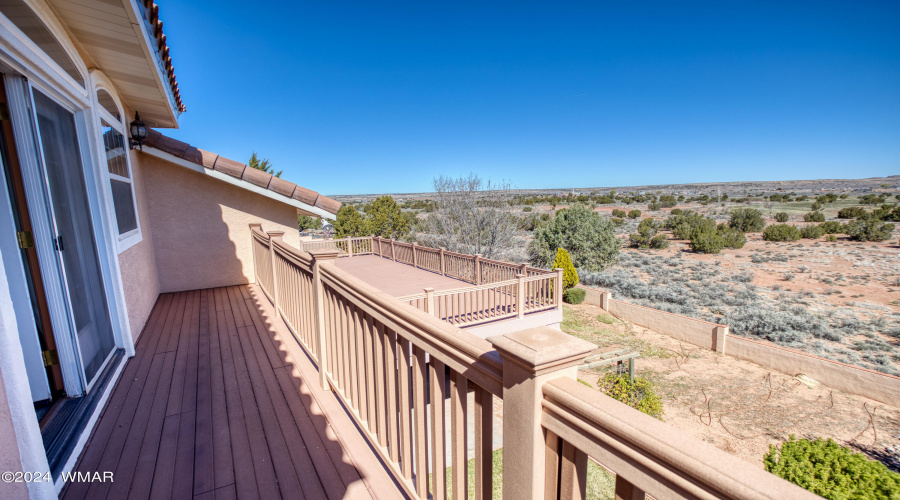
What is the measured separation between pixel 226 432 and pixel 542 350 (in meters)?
2.63

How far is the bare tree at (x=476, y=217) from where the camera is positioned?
17266 millimetres

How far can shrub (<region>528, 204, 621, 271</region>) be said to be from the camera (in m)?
17.9

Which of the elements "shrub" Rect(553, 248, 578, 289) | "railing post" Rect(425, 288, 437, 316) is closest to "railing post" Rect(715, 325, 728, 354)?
"shrub" Rect(553, 248, 578, 289)

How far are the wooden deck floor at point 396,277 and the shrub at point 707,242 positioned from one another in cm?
1987

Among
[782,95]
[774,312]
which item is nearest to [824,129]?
[782,95]

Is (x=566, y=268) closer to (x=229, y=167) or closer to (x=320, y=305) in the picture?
(x=229, y=167)

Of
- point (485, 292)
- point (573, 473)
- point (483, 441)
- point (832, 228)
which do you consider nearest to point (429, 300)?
point (485, 292)

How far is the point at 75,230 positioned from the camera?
115 inches

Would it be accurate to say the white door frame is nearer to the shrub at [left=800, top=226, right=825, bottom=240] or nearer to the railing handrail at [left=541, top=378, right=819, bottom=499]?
the railing handrail at [left=541, top=378, right=819, bottom=499]

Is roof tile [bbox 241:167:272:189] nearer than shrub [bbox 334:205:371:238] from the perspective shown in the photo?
Yes

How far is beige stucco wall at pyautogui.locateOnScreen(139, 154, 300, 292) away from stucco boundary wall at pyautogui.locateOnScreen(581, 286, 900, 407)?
37.8 ft

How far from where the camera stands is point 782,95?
3756cm

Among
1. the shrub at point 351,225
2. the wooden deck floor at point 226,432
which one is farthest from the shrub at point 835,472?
the shrub at point 351,225

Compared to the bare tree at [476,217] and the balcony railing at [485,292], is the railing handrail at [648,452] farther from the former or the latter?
the bare tree at [476,217]
